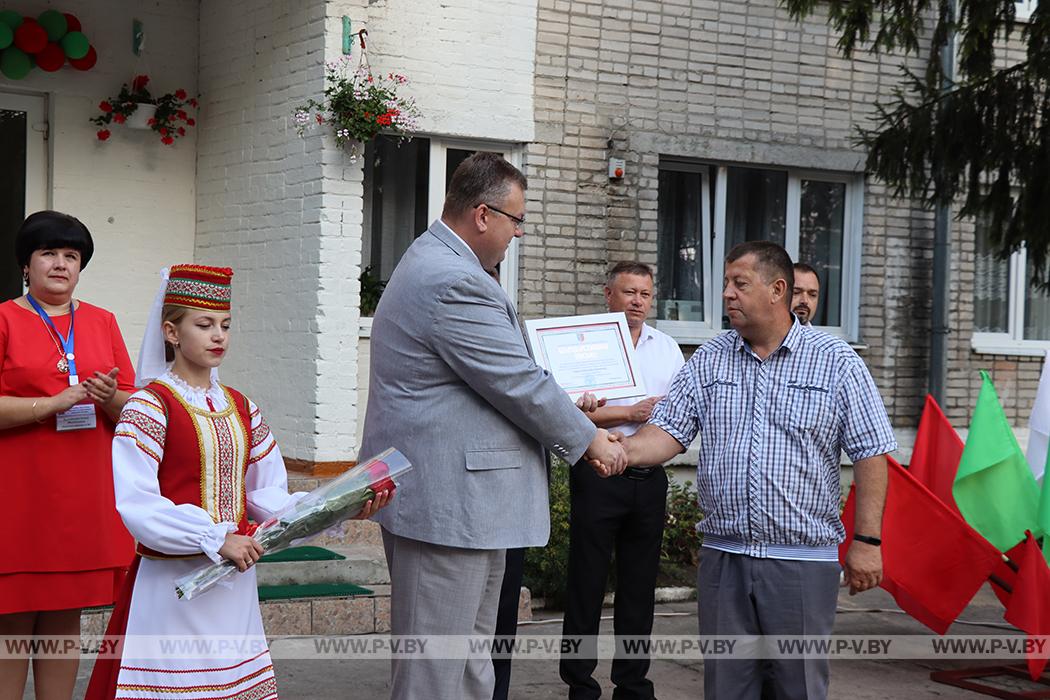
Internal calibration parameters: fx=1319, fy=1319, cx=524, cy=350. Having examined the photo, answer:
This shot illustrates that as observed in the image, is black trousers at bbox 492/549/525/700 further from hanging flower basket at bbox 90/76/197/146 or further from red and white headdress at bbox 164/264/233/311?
hanging flower basket at bbox 90/76/197/146

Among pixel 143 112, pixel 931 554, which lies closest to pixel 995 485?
pixel 931 554

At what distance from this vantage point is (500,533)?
4.47m

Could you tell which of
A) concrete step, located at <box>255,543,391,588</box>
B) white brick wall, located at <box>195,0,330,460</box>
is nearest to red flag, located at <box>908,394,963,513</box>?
concrete step, located at <box>255,543,391,588</box>

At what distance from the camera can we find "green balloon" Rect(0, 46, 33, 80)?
9.08 metres

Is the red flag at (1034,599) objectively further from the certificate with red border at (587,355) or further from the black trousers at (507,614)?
the black trousers at (507,614)

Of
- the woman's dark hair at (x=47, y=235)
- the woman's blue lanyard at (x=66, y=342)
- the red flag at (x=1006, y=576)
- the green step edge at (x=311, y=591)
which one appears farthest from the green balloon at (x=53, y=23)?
the red flag at (x=1006, y=576)

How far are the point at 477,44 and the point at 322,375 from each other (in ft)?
9.12

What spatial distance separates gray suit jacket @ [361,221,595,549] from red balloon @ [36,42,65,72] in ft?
18.8

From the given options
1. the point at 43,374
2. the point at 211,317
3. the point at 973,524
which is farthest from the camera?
the point at 973,524

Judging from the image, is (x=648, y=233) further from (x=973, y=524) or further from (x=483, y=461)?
(x=483, y=461)

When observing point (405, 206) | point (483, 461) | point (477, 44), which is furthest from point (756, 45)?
point (483, 461)

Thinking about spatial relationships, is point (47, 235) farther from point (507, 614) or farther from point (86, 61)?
point (86, 61)

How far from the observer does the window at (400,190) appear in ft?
32.6

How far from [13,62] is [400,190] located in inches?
112
